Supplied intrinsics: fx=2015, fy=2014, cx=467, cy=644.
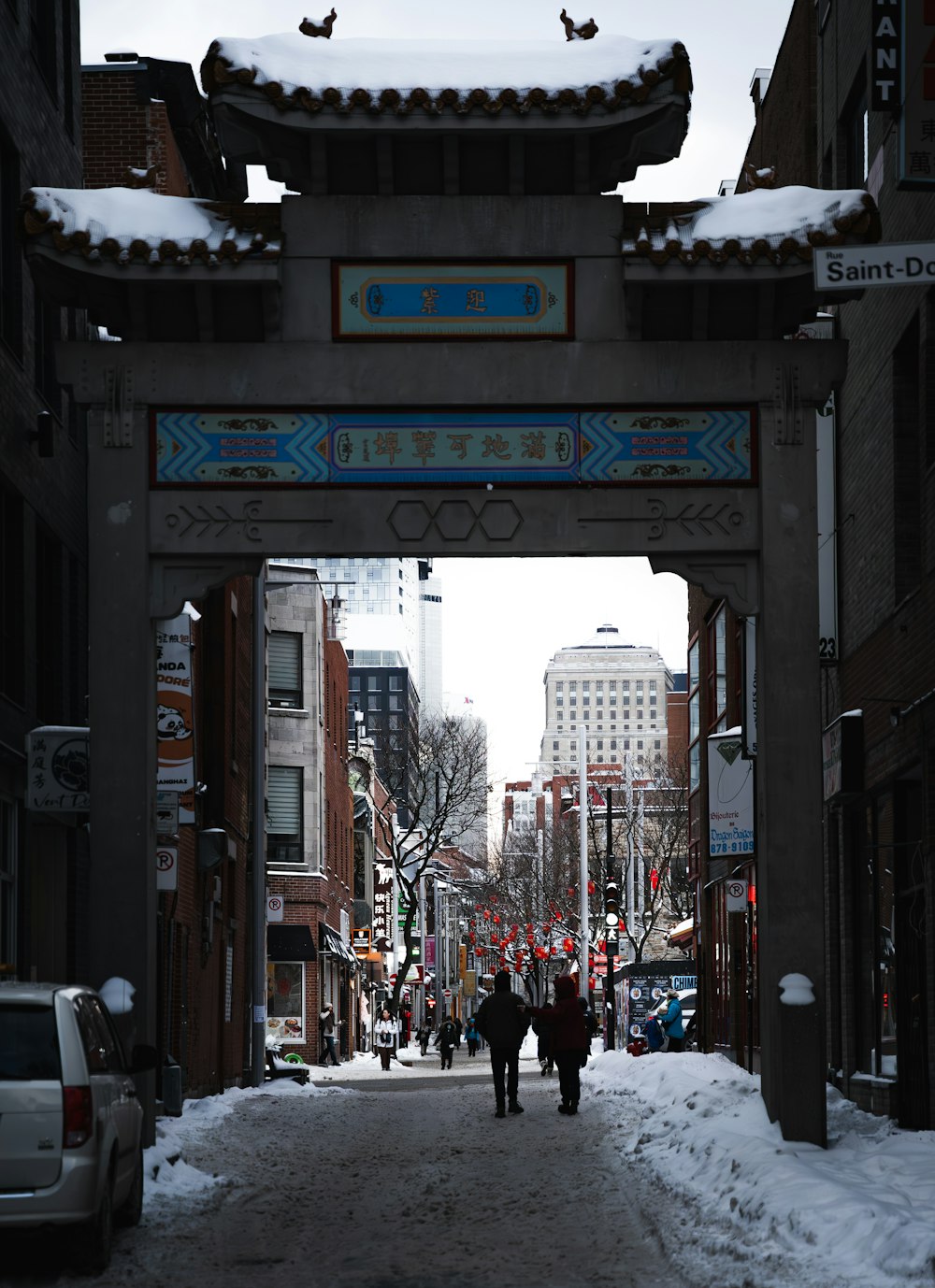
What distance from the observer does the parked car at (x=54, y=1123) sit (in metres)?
10.9

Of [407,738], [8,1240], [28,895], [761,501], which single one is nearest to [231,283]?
[761,501]

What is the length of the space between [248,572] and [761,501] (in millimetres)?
4512

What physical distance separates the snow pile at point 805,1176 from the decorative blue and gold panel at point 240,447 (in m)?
6.66

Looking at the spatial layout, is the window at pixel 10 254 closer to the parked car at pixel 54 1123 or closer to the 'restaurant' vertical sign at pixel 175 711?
the 'restaurant' vertical sign at pixel 175 711

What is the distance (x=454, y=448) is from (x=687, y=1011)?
38721 millimetres

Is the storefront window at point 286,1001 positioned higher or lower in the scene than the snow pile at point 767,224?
lower

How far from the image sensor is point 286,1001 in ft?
178

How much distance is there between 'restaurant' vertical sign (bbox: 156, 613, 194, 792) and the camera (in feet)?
77.5

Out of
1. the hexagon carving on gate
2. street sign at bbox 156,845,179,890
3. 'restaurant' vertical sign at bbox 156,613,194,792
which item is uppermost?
the hexagon carving on gate

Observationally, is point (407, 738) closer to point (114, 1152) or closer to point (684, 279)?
point (684, 279)

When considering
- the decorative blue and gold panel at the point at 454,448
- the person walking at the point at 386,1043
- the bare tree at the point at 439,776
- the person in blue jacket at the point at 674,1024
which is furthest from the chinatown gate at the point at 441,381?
the bare tree at the point at 439,776

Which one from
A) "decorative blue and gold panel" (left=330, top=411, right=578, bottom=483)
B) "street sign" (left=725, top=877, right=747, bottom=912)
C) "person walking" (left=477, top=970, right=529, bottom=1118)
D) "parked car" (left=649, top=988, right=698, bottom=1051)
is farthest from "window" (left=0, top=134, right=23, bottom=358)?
"parked car" (left=649, top=988, right=698, bottom=1051)

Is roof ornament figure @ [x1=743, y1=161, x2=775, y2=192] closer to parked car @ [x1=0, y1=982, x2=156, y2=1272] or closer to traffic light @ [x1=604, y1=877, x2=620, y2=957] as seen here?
parked car @ [x1=0, y1=982, x2=156, y2=1272]

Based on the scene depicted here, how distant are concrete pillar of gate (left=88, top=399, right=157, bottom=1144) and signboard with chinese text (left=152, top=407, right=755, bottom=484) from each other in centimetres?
37
